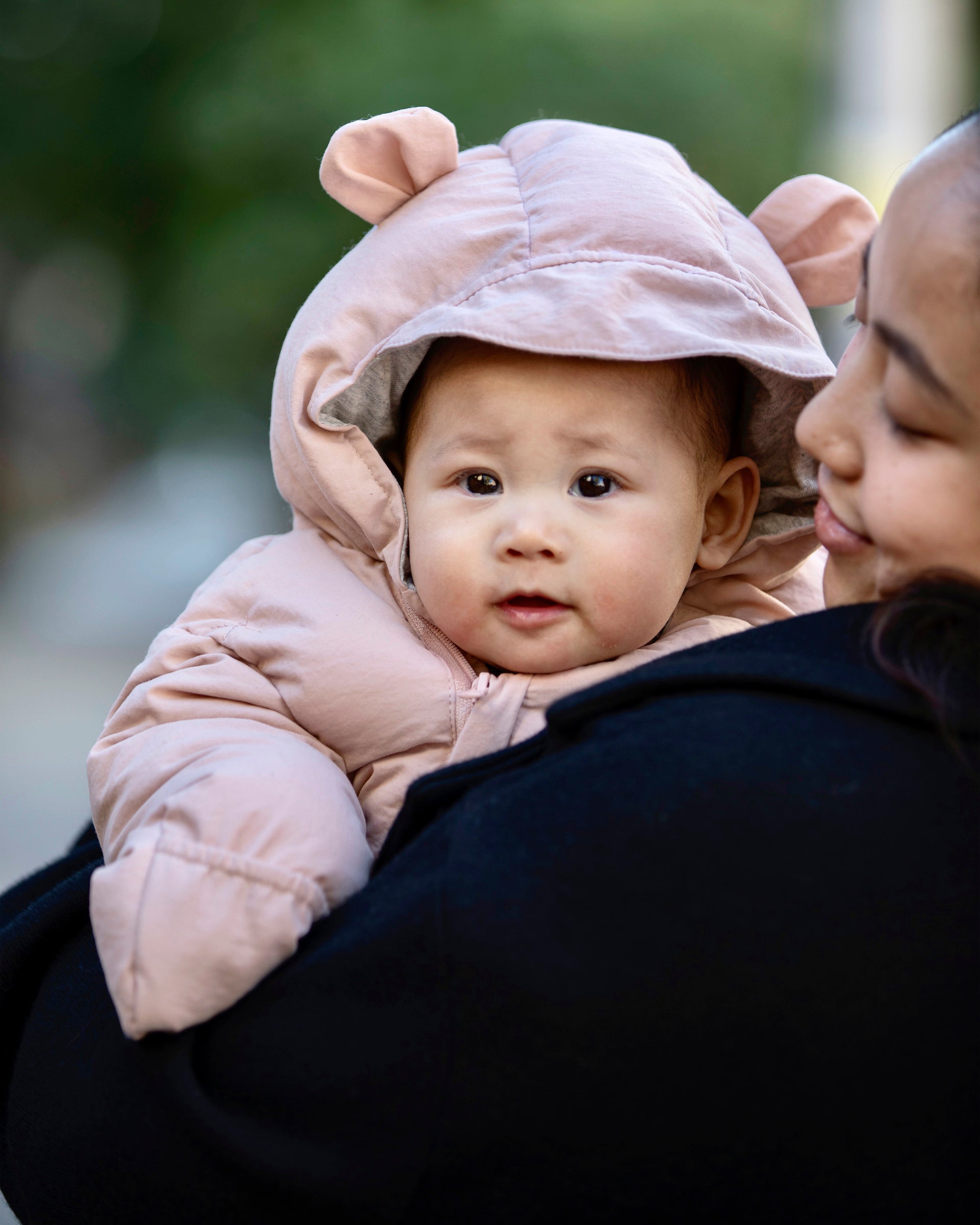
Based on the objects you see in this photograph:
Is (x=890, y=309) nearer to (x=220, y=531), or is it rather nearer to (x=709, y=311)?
(x=709, y=311)

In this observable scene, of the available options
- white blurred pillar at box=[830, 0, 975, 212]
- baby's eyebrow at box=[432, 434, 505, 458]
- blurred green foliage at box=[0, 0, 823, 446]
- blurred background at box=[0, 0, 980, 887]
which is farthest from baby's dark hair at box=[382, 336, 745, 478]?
white blurred pillar at box=[830, 0, 975, 212]

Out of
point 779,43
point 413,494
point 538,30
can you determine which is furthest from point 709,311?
point 779,43

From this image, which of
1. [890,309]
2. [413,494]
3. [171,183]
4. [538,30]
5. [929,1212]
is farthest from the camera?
[171,183]

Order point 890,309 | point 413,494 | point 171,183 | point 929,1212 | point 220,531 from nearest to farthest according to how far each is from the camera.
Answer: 1. point 929,1212
2. point 890,309
3. point 413,494
4. point 171,183
5. point 220,531

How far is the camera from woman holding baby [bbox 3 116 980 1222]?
1021mm

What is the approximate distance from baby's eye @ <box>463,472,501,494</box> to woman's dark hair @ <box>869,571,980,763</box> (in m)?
0.65

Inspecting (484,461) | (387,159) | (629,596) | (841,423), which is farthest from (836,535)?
(387,159)

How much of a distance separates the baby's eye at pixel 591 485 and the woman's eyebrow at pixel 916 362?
0.52 m

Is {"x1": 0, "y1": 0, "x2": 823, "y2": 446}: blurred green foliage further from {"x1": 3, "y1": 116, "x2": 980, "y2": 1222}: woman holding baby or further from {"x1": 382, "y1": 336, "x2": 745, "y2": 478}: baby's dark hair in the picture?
{"x1": 3, "y1": 116, "x2": 980, "y2": 1222}: woman holding baby

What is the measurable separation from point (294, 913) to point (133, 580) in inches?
319

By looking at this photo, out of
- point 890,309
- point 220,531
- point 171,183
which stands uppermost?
point 890,309

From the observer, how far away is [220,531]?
977cm

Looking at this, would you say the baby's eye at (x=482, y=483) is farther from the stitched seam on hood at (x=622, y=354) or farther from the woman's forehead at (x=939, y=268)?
the woman's forehead at (x=939, y=268)

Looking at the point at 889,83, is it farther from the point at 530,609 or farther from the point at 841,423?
the point at 841,423
